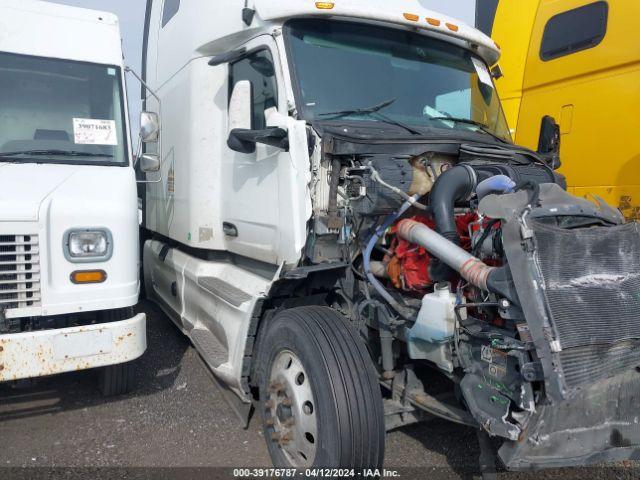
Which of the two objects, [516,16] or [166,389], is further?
[516,16]

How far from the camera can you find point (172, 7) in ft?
17.2

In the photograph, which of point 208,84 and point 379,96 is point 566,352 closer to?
point 379,96

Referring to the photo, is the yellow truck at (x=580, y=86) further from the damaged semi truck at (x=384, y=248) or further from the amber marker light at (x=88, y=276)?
the amber marker light at (x=88, y=276)

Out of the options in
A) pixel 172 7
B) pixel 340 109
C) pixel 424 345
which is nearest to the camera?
pixel 424 345

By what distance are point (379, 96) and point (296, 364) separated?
184 cm

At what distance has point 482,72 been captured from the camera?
4117 millimetres

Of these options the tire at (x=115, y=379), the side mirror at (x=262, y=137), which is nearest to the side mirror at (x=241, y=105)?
the side mirror at (x=262, y=137)

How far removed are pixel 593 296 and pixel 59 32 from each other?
421cm

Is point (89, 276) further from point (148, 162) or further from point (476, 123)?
point (476, 123)

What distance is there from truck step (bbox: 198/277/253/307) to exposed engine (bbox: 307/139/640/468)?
810mm

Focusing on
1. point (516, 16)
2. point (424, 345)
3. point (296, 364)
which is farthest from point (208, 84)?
point (516, 16)

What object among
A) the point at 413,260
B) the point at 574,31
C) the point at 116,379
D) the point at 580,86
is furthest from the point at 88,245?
the point at 574,31

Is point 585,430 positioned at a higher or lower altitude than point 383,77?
lower


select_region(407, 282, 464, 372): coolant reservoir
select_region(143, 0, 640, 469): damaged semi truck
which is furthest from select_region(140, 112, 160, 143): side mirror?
select_region(407, 282, 464, 372): coolant reservoir
